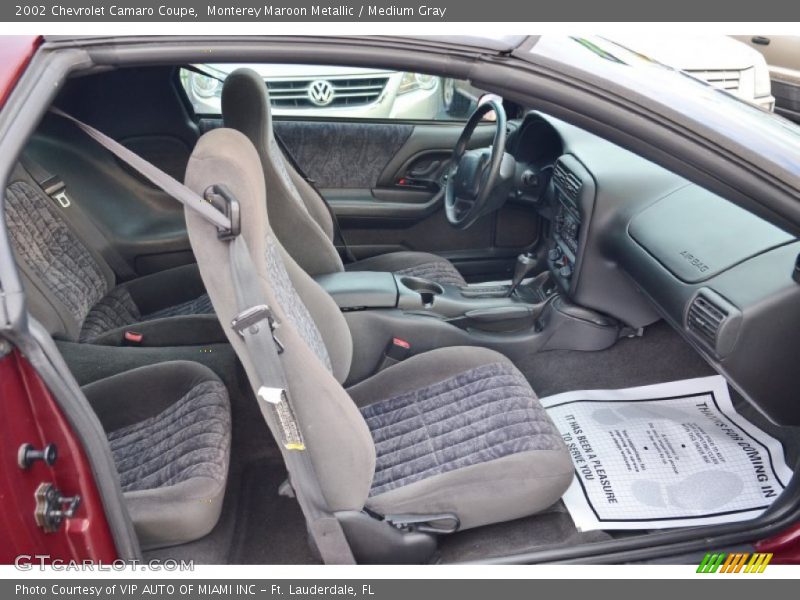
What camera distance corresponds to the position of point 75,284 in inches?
76.2

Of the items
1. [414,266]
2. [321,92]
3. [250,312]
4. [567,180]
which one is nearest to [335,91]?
[321,92]

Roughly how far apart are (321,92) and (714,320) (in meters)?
2.27

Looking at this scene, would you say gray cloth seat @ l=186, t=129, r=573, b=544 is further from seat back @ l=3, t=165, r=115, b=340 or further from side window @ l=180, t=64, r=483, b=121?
side window @ l=180, t=64, r=483, b=121

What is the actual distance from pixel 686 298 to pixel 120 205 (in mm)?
1939

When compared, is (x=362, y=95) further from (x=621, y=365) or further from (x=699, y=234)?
(x=699, y=234)

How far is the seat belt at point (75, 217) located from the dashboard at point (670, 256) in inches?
55.3

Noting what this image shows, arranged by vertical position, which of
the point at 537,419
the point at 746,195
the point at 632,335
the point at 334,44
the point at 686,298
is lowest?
the point at 632,335

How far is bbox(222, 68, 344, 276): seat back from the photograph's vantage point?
171 cm

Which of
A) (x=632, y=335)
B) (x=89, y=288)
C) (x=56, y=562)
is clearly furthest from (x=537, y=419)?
(x=89, y=288)

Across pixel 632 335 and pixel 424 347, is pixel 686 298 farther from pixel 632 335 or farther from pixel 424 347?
pixel 424 347

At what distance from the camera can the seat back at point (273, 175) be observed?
5.62 ft

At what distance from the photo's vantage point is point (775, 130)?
1.32m

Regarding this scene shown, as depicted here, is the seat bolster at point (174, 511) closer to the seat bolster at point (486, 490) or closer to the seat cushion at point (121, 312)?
the seat bolster at point (486, 490)

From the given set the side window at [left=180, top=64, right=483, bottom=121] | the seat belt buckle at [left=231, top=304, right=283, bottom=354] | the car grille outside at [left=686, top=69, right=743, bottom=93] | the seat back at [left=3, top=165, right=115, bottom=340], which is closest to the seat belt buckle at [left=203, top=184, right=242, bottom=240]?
the seat belt buckle at [left=231, top=304, right=283, bottom=354]
